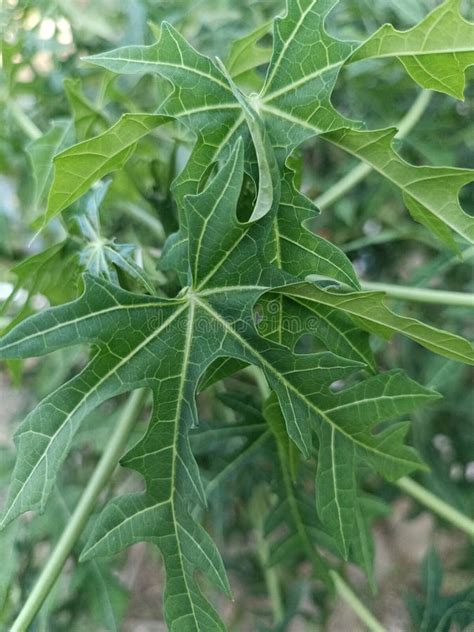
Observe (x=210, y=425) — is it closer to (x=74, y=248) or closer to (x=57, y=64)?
(x=74, y=248)

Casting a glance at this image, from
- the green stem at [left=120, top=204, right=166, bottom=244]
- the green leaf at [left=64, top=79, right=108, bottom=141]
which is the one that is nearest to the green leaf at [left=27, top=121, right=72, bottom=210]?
the green leaf at [left=64, top=79, right=108, bottom=141]

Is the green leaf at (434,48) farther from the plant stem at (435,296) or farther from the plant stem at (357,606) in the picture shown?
the plant stem at (357,606)

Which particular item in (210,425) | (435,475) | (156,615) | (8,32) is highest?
(8,32)

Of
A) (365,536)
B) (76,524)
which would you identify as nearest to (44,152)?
(76,524)

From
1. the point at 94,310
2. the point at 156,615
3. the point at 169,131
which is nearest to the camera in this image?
the point at 94,310

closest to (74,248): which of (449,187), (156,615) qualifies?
(449,187)

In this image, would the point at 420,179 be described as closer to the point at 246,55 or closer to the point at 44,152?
the point at 246,55

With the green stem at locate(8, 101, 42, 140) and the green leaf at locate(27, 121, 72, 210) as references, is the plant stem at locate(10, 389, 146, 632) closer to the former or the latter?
the green leaf at locate(27, 121, 72, 210)
